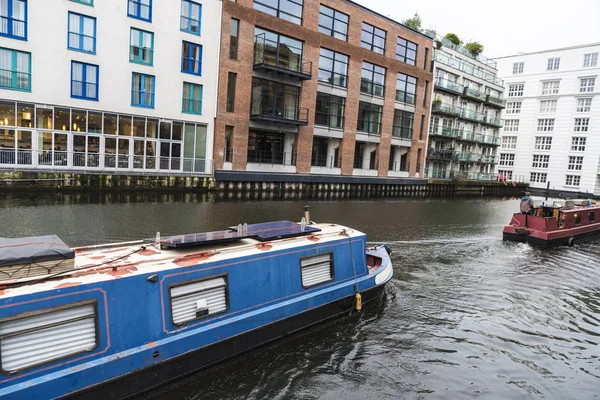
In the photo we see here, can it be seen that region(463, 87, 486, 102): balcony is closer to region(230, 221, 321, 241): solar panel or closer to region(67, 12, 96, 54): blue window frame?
region(67, 12, 96, 54): blue window frame

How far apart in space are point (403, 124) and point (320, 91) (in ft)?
39.6

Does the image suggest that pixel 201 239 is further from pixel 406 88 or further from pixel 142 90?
A: pixel 406 88

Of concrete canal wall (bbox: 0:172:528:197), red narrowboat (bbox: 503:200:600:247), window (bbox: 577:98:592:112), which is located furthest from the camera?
window (bbox: 577:98:592:112)

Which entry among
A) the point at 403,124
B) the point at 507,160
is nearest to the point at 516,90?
the point at 507,160

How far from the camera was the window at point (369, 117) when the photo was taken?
40.1 meters

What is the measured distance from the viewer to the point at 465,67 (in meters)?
52.2

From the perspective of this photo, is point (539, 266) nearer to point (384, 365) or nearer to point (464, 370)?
point (464, 370)

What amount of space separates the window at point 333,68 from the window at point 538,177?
41.8m

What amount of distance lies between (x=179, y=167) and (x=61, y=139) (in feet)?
24.4

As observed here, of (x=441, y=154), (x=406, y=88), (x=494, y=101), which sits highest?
(x=494, y=101)

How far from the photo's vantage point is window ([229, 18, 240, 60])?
30.9 metres

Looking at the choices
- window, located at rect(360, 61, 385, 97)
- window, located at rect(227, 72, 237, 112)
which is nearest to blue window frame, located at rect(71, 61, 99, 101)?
window, located at rect(227, 72, 237, 112)

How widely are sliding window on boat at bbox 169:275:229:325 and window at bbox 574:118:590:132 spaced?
67.6 m

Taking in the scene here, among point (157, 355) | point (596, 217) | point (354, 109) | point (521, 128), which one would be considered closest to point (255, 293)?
point (157, 355)
